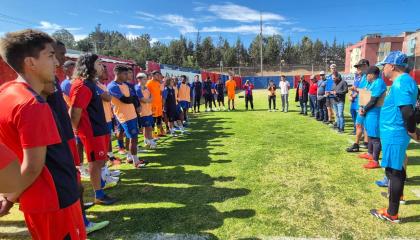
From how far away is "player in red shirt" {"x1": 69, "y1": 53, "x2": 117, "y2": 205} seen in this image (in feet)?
13.4

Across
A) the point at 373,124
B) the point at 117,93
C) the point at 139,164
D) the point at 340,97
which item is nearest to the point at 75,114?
the point at 117,93

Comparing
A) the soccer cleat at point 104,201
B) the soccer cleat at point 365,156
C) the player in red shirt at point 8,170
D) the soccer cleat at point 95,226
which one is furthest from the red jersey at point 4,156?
the soccer cleat at point 365,156

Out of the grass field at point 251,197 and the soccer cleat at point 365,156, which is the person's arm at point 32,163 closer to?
the grass field at point 251,197

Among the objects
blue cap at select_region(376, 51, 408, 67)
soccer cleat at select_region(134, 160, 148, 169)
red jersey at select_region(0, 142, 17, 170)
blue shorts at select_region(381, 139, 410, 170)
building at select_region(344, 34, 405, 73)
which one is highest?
building at select_region(344, 34, 405, 73)

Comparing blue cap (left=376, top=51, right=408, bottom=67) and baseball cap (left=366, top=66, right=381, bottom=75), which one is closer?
blue cap (left=376, top=51, right=408, bottom=67)

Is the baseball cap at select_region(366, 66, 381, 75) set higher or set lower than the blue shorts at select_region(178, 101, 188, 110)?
higher

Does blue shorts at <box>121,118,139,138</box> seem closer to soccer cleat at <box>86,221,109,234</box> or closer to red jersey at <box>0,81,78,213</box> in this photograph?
soccer cleat at <box>86,221,109,234</box>

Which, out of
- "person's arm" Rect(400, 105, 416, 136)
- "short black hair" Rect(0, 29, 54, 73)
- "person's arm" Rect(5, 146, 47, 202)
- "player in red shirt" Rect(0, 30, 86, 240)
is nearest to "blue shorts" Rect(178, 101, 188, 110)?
"person's arm" Rect(400, 105, 416, 136)

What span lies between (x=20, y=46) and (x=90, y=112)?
2593mm

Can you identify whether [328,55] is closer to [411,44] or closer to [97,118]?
[411,44]

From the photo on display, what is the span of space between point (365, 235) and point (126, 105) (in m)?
4.84

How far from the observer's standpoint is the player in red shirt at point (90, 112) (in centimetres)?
410

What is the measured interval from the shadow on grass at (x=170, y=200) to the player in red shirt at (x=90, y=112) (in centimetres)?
72

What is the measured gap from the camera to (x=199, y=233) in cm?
372
